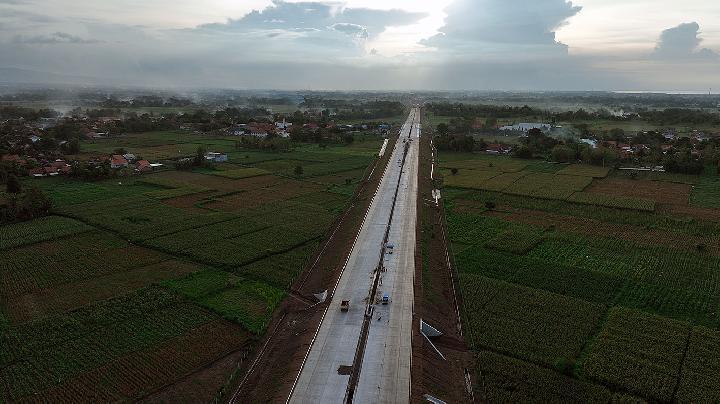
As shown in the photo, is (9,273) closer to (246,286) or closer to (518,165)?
(246,286)

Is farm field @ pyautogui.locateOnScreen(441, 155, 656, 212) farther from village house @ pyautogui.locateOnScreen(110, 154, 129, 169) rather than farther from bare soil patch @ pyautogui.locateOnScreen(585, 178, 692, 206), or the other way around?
village house @ pyautogui.locateOnScreen(110, 154, 129, 169)

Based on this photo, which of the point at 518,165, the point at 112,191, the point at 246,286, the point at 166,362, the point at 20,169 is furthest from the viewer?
the point at 518,165

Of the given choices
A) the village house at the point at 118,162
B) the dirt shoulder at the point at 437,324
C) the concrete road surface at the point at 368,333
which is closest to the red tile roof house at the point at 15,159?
the village house at the point at 118,162

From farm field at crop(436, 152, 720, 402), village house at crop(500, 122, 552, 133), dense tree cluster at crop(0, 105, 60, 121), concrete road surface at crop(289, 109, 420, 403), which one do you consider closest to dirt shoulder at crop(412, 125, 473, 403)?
concrete road surface at crop(289, 109, 420, 403)

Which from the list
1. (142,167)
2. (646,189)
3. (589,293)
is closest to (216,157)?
(142,167)

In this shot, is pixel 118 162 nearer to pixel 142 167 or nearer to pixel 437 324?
pixel 142 167

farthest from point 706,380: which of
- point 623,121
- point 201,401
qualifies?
point 623,121
